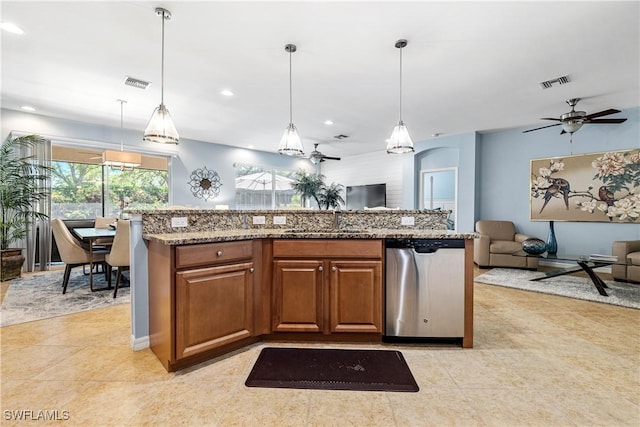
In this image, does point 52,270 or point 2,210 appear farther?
point 52,270

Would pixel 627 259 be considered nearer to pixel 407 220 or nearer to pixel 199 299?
pixel 407 220

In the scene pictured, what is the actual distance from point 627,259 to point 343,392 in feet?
15.5

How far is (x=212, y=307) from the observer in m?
2.11

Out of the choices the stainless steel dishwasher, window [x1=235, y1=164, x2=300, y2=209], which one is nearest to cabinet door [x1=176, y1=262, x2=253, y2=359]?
the stainless steel dishwasher

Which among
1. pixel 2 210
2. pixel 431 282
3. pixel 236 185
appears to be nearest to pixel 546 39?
pixel 431 282

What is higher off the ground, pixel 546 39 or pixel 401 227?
pixel 546 39

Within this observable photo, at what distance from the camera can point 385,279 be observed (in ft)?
7.87

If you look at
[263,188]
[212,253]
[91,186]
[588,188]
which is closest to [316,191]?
[263,188]

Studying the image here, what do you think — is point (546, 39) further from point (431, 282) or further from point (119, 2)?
point (119, 2)

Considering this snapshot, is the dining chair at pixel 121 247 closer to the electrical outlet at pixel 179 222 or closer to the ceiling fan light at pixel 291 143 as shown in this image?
the electrical outlet at pixel 179 222

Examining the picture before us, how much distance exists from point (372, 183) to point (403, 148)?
5.30 metres

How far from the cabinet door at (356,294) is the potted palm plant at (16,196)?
5.09 m

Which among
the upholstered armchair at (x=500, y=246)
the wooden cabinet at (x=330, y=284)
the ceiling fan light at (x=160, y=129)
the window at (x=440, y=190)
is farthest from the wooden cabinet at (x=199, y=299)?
the window at (x=440, y=190)

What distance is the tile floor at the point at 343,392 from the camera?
158 cm
